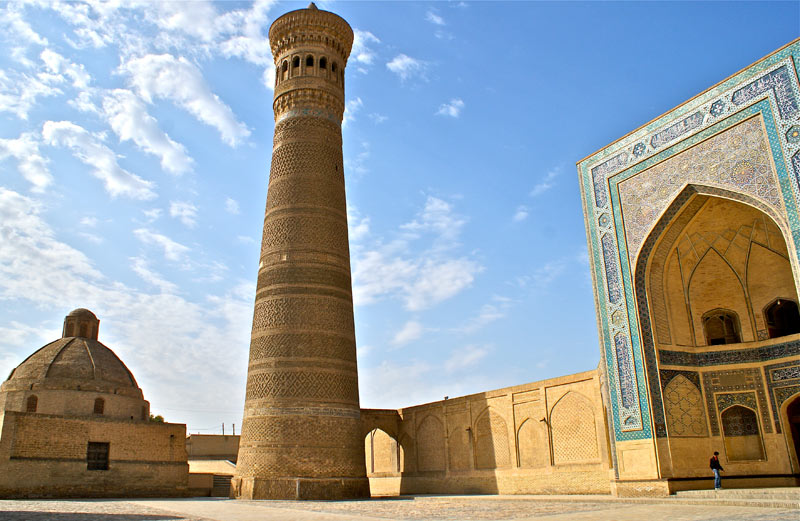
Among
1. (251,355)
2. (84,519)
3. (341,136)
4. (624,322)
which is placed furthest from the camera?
(341,136)

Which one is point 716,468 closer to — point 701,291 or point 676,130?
point 701,291

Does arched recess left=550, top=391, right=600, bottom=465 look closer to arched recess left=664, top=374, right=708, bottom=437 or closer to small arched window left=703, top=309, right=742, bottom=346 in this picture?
arched recess left=664, top=374, right=708, bottom=437

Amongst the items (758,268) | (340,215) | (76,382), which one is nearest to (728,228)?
(758,268)

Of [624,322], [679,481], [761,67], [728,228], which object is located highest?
[761,67]

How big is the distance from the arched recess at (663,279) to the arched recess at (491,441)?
3.97 meters

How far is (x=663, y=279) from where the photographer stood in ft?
28.7

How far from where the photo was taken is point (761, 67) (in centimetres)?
739

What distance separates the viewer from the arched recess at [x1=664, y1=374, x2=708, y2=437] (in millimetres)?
8047

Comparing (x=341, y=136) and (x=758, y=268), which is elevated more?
(x=341, y=136)

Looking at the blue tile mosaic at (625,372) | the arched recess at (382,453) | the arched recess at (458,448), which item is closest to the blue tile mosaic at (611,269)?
the blue tile mosaic at (625,372)

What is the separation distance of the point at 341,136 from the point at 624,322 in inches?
298

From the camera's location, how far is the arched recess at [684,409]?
26.4 feet

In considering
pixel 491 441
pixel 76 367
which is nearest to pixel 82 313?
pixel 76 367

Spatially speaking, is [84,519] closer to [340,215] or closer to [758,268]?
[340,215]
